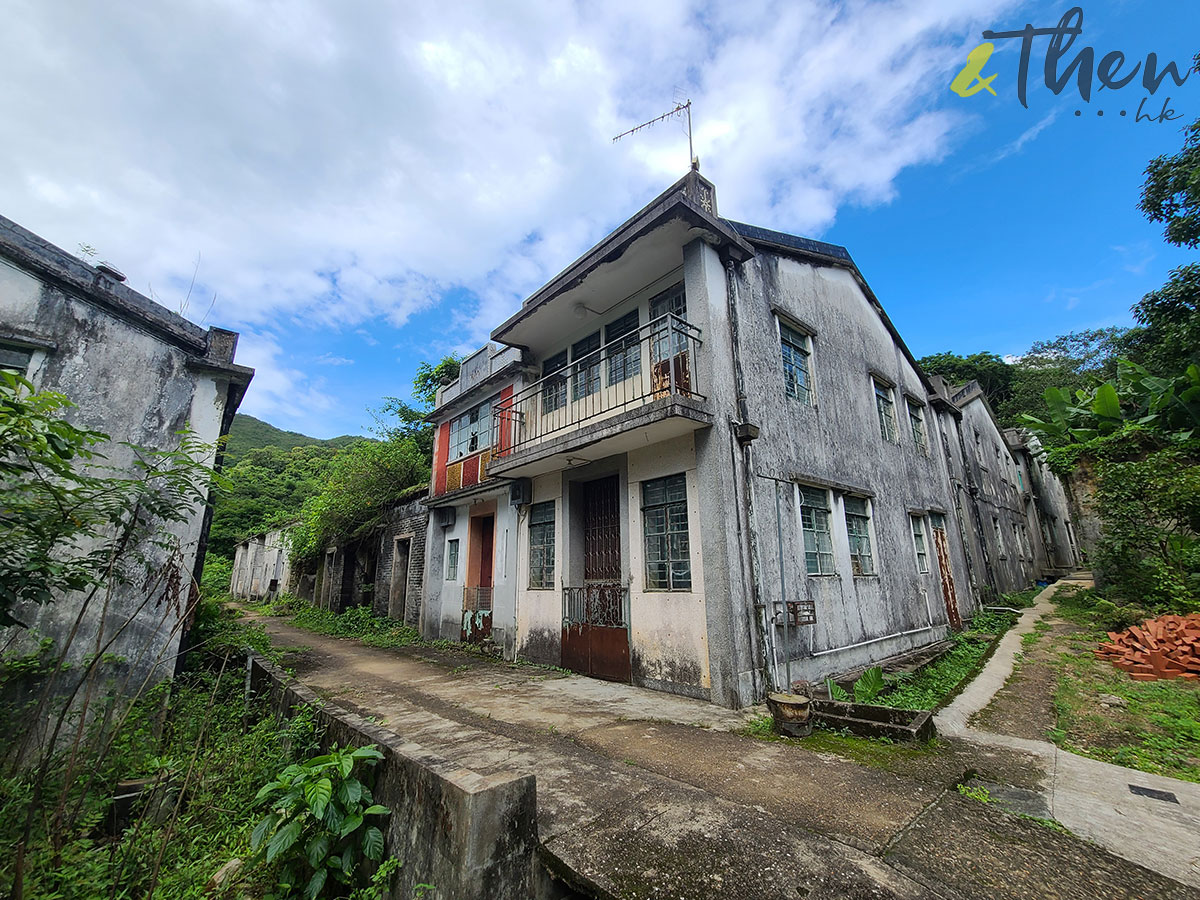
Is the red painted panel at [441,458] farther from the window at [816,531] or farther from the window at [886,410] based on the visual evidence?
the window at [886,410]

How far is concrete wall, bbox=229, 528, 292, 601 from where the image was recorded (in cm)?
2172

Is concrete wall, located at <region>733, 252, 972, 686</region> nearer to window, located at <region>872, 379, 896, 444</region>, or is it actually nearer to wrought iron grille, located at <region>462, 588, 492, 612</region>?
window, located at <region>872, 379, 896, 444</region>

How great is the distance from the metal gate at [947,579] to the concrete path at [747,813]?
24.5 feet

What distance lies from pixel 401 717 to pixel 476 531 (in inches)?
237

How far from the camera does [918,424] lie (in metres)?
12.3

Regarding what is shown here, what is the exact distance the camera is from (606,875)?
241 centimetres

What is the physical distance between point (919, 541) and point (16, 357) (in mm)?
A: 14253

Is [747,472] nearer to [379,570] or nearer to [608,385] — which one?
[608,385]

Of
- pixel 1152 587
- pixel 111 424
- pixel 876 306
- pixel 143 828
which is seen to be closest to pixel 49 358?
pixel 111 424

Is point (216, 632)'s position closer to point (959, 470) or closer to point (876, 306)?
point (876, 306)

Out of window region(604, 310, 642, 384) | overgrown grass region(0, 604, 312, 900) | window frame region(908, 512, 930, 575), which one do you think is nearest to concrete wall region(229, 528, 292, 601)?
overgrown grass region(0, 604, 312, 900)

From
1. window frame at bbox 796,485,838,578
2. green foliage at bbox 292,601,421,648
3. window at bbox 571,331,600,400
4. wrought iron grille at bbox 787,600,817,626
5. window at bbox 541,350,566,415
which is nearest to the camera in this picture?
wrought iron grille at bbox 787,600,817,626

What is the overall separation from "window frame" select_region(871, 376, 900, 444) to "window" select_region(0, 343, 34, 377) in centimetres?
1281

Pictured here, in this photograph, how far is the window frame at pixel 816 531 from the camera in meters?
7.33
